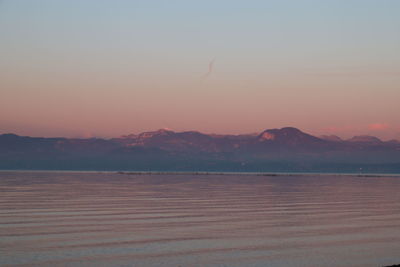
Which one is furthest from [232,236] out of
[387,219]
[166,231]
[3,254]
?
[387,219]

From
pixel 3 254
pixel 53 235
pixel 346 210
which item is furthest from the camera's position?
pixel 346 210

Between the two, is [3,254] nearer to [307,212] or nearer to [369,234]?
[369,234]

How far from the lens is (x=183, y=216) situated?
140ft

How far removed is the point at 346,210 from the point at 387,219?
24.7 ft

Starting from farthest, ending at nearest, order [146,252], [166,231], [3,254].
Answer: [166,231], [146,252], [3,254]

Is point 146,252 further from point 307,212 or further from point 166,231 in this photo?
point 307,212

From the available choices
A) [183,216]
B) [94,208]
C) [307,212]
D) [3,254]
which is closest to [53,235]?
[3,254]

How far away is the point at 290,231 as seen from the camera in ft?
114

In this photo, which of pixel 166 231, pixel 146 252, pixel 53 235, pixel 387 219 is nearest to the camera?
pixel 146 252

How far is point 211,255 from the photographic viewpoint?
2630 centimetres

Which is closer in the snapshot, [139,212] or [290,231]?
[290,231]

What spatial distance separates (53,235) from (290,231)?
1390 centimetres

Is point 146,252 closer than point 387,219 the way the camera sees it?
Yes

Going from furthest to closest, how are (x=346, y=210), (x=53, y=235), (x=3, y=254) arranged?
(x=346, y=210), (x=53, y=235), (x=3, y=254)
